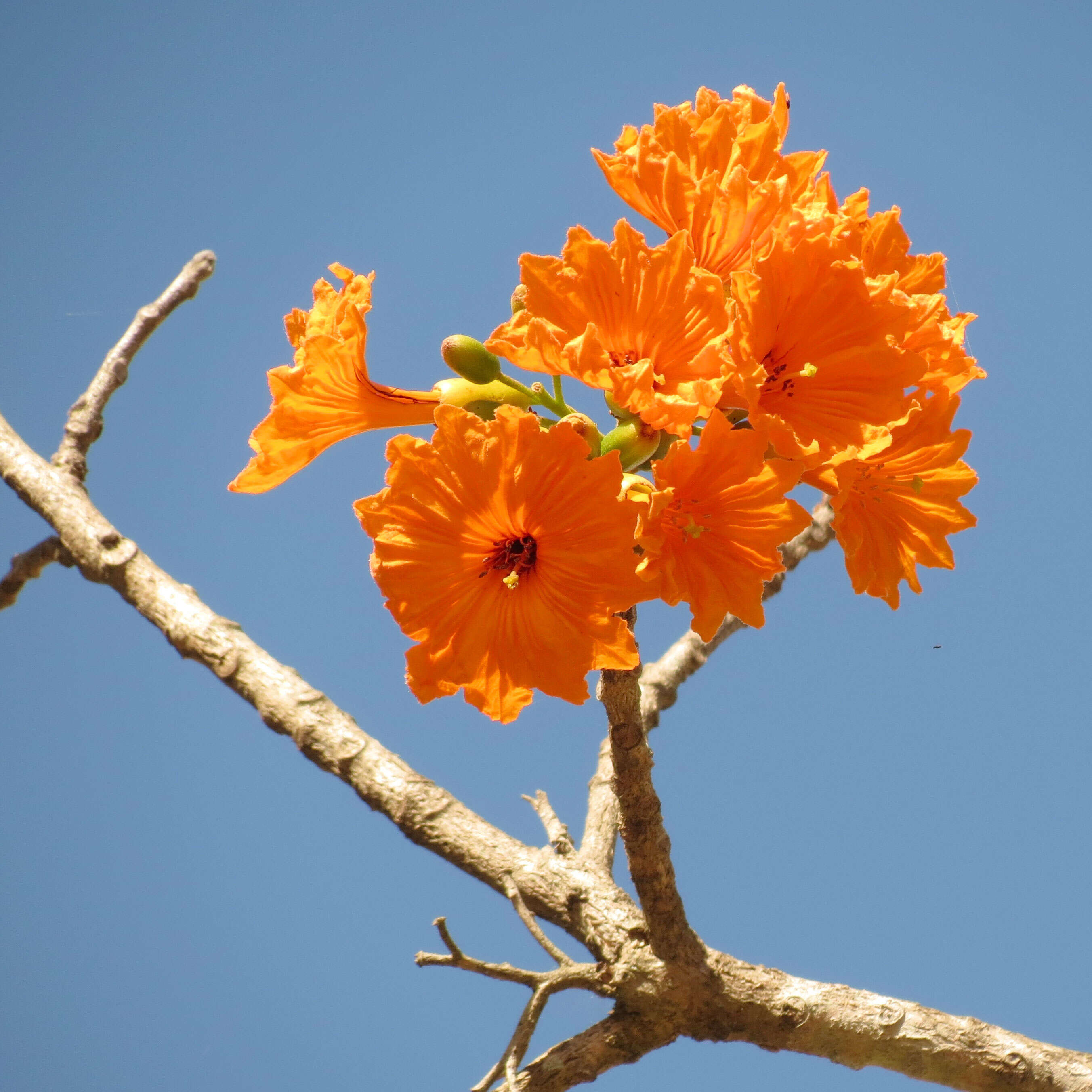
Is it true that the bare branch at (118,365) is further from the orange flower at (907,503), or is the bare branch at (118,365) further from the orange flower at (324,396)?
the orange flower at (907,503)

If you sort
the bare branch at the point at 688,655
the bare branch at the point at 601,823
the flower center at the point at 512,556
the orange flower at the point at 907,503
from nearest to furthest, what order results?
the flower center at the point at 512,556 < the orange flower at the point at 907,503 < the bare branch at the point at 601,823 < the bare branch at the point at 688,655

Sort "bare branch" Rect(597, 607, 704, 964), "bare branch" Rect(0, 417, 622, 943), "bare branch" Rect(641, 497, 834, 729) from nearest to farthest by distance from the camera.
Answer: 1. "bare branch" Rect(597, 607, 704, 964)
2. "bare branch" Rect(0, 417, 622, 943)
3. "bare branch" Rect(641, 497, 834, 729)

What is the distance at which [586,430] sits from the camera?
1827mm

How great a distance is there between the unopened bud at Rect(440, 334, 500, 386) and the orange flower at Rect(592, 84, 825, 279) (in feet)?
1.75

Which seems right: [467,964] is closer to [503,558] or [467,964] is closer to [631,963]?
[631,963]

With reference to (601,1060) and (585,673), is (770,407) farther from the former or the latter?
(601,1060)

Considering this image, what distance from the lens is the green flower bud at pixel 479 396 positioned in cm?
210

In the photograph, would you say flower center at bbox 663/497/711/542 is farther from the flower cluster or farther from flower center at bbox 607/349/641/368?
flower center at bbox 607/349/641/368

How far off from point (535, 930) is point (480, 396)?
1362 millimetres

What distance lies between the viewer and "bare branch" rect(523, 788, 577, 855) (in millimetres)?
3051

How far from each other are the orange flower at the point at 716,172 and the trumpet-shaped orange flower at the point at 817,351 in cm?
18

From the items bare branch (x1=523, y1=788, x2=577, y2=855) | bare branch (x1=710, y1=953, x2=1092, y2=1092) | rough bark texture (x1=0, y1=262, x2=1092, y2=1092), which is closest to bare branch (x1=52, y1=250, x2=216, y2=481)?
rough bark texture (x1=0, y1=262, x2=1092, y2=1092)

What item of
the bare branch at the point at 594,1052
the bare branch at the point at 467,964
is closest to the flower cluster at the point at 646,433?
the bare branch at the point at 467,964

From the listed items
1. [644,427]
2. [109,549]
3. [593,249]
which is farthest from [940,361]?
[109,549]
